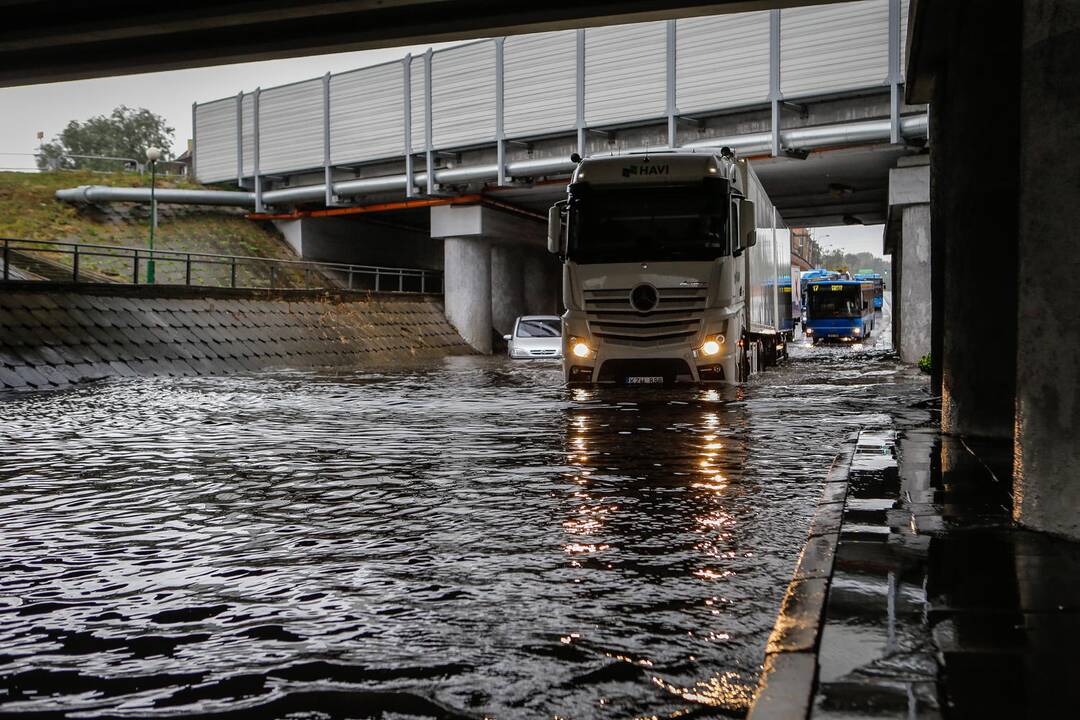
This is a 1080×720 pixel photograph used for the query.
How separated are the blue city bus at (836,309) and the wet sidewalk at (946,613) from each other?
174 ft

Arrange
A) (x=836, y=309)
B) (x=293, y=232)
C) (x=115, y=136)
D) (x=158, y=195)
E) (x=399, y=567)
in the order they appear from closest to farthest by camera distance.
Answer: (x=399, y=567)
(x=293, y=232)
(x=158, y=195)
(x=836, y=309)
(x=115, y=136)

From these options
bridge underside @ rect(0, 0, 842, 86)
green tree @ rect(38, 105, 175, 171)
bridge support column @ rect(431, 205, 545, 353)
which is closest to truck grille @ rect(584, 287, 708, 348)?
bridge underside @ rect(0, 0, 842, 86)

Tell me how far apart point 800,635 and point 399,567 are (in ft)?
7.55

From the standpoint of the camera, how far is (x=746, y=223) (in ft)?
59.1

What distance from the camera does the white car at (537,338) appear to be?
35812 millimetres

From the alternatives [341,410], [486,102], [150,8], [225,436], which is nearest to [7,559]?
[225,436]

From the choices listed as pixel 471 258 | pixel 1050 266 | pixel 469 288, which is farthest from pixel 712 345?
pixel 471 258

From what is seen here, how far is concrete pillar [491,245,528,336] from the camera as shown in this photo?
50438 millimetres

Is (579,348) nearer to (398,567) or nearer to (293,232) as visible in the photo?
(398,567)

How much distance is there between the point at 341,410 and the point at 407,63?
31.5 meters

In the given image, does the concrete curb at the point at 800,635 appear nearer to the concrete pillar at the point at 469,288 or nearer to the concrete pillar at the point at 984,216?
the concrete pillar at the point at 984,216

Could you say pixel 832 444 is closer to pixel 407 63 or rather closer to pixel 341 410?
pixel 341 410

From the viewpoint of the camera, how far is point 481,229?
143 ft

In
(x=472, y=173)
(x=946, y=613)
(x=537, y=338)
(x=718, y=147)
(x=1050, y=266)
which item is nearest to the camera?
(x=946, y=613)
